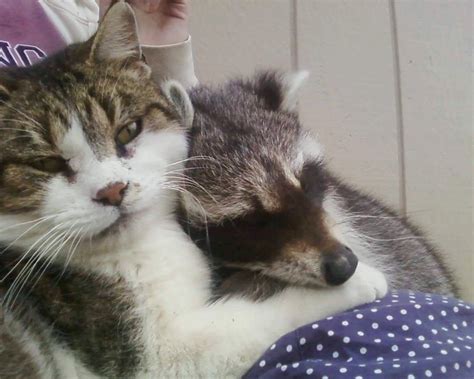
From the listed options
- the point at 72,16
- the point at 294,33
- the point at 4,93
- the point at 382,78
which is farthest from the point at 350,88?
the point at 4,93

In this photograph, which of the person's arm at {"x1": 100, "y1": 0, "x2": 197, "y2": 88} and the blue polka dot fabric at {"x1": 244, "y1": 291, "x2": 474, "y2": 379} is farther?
the person's arm at {"x1": 100, "y1": 0, "x2": 197, "y2": 88}

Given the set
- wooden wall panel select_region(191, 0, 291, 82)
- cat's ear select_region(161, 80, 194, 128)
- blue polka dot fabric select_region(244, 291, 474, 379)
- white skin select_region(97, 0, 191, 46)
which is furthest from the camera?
wooden wall panel select_region(191, 0, 291, 82)

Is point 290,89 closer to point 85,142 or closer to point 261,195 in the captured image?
point 261,195

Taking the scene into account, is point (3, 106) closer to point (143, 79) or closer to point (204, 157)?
point (143, 79)

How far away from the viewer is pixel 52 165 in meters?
1.03

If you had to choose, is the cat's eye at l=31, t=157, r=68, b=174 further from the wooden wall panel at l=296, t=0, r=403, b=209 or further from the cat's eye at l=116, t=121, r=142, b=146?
the wooden wall panel at l=296, t=0, r=403, b=209

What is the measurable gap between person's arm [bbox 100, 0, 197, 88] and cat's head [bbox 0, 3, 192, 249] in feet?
1.30

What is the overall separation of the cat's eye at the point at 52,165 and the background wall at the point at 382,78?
46.7 inches

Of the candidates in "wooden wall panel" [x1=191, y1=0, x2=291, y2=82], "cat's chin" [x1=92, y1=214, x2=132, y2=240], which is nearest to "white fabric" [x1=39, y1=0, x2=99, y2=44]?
"wooden wall panel" [x1=191, y1=0, x2=291, y2=82]

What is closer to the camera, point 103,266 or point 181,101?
point 103,266

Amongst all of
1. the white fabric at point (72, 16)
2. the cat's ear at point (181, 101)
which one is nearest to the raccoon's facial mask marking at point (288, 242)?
the cat's ear at point (181, 101)

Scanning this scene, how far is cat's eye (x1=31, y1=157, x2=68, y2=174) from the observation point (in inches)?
40.5

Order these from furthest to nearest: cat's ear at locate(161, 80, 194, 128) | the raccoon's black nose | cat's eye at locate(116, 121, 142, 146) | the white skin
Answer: the white skin, cat's ear at locate(161, 80, 194, 128), cat's eye at locate(116, 121, 142, 146), the raccoon's black nose

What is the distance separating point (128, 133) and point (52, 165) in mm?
164
